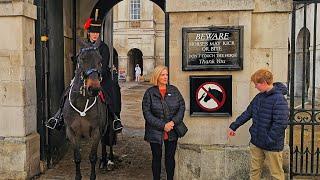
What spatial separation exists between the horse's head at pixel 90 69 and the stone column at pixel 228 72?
132 cm

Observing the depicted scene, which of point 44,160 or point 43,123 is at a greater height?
point 43,123

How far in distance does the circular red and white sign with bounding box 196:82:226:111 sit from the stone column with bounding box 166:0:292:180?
17 cm

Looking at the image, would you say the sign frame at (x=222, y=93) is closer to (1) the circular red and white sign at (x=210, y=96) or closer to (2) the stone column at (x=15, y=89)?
(1) the circular red and white sign at (x=210, y=96)

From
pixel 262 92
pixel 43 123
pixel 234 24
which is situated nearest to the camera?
pixel 262 92

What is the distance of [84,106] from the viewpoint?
20.7 feet

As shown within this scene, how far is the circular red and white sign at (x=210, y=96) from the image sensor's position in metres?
6.48

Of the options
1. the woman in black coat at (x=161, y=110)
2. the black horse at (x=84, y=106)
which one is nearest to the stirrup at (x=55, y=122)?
the black horse at (x=84, y=106)

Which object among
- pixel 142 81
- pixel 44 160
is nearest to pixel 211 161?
pixel 44 160

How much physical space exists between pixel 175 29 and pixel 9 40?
9.26 ft

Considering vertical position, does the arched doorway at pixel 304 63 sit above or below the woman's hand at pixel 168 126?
above

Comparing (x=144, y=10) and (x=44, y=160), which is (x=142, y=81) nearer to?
(x=144, y=10)

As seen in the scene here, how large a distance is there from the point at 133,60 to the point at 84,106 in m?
42.0

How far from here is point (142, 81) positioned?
43719 millimetres

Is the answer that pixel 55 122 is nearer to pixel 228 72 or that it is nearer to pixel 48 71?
pixel 48 71
